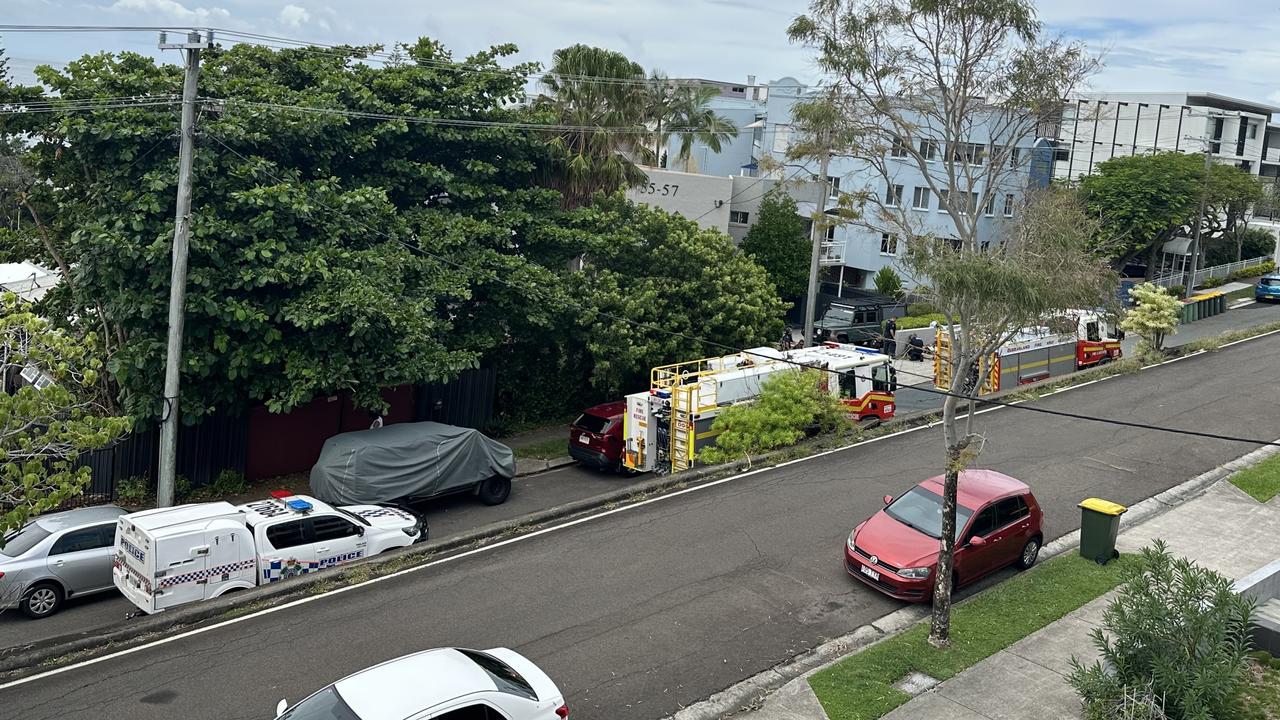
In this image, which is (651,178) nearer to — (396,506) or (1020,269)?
(396,506)

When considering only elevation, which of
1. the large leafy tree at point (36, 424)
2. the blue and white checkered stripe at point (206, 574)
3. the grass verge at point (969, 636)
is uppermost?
the large leafy tree at point (36, 424)

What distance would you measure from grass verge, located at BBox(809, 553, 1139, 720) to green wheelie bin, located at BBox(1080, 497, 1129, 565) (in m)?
0.18

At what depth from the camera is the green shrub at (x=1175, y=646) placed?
10.2m

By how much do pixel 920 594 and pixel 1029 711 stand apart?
11.1 feet

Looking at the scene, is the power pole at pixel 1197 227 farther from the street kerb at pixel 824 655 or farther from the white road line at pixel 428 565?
the street kerb at pixel 824 655

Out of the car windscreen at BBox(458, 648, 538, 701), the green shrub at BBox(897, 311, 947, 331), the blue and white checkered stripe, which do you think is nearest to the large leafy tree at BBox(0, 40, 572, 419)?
the blue and white checkered stripe

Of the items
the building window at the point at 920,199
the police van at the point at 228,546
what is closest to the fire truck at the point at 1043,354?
the building window at the point at 920,199

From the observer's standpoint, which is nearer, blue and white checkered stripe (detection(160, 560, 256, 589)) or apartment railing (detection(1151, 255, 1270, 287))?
blue and white checkered stripe (detection(160, 560, 256, 589))

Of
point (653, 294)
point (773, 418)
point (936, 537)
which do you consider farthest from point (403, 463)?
point (936, 537)

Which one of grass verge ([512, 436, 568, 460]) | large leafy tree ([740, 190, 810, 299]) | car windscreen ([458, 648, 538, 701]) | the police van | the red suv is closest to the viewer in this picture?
car windscreen ([458, 648, 538, 701])

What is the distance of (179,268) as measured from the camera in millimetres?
17656

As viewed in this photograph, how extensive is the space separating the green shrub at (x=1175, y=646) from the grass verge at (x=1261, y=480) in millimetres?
10049

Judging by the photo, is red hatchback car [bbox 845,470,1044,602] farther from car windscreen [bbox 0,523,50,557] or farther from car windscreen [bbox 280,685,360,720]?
car windscreen [bbox 0,523,50,557]

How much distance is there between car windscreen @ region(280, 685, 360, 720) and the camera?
8.77 m
